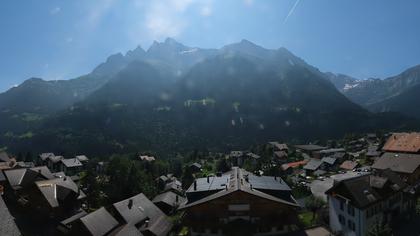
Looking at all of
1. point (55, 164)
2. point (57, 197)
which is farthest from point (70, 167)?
point (57, 197)

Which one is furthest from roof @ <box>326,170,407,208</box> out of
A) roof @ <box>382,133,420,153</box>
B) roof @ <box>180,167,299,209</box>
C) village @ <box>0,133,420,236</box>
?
roof @ <box>382,133,420,153</box>

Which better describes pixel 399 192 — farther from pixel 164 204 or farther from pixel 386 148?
pixel 386 148

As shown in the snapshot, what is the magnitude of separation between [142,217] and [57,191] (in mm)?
18303

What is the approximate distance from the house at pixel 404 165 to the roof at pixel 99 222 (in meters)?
49.6

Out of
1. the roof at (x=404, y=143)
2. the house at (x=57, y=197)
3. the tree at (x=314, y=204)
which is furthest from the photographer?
the roof at (x=404, y=143)

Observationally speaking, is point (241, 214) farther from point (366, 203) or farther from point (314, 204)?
point (314, 204)

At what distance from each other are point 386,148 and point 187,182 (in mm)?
51349

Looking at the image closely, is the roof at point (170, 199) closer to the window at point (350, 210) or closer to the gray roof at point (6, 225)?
the window at point (350, 210)

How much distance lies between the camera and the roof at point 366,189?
44.2 m

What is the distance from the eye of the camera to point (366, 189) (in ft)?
152

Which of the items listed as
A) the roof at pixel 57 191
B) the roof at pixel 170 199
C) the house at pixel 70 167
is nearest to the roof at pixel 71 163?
the house at pixel 70 167

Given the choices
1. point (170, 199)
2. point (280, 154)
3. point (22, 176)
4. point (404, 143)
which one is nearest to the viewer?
point (22, 176)

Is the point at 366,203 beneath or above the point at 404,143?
beneath

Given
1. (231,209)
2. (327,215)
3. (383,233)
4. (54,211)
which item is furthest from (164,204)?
(383,233)
